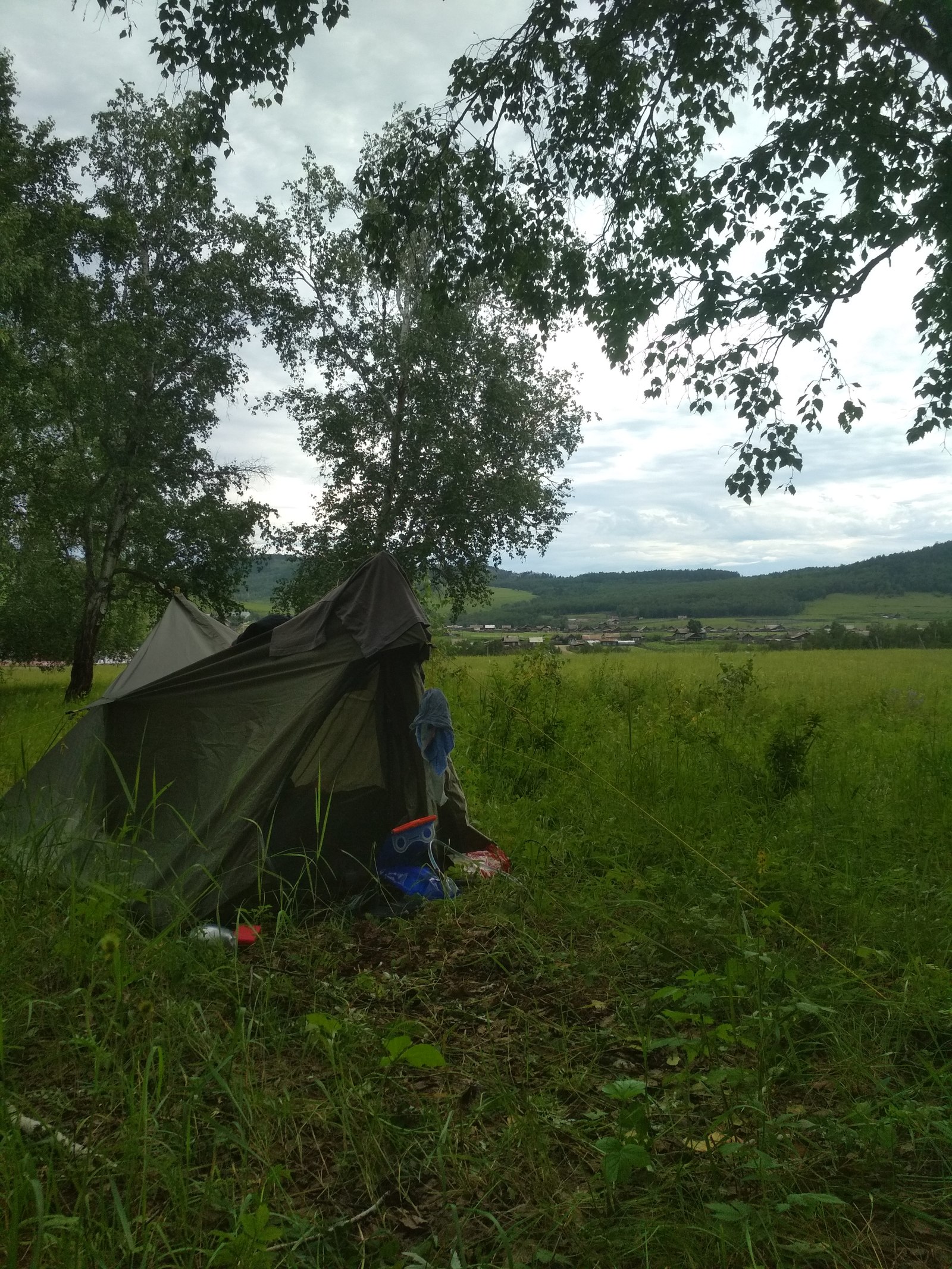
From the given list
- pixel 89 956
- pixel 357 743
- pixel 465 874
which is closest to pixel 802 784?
pixel 465 874

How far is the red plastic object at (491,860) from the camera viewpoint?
198 inches

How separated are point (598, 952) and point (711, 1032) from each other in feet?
3.33

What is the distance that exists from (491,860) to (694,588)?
57.3m

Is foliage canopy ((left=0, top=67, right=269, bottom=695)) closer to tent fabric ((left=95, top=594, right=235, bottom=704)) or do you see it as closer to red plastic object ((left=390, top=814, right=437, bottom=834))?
tent fabric ((left=95, top=594, right=235, bottom=704))

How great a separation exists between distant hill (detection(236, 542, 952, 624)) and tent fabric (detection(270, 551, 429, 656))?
43.4 feet

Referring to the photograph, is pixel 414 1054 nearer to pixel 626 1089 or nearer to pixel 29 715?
pixel 626 1089

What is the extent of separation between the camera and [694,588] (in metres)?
60.1

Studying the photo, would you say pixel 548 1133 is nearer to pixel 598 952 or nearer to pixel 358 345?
pixel 598 952

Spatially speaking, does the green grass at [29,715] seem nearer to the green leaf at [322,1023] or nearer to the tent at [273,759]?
the tent at [273,759]

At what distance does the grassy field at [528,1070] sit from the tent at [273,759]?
51cm

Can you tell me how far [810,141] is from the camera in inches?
272

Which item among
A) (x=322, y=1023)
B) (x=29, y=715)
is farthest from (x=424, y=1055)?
(x=29, y=715)

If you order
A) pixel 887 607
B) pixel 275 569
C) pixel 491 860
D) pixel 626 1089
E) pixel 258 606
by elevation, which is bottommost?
pixel 491 860

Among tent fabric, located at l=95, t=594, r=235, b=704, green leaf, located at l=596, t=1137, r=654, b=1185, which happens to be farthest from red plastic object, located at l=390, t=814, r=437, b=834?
green leaf, located at l=596, t=1137, r=654, b=1185
